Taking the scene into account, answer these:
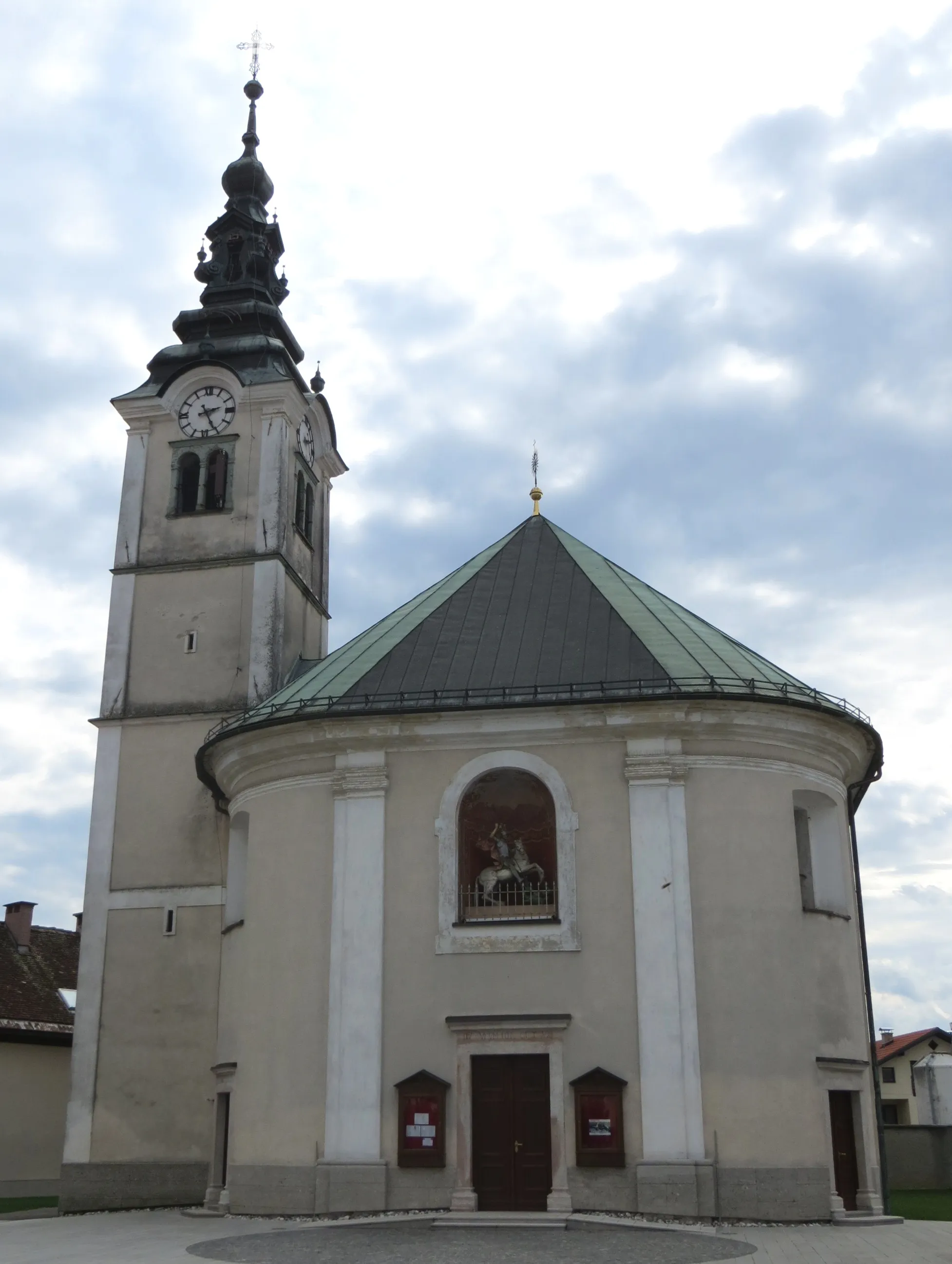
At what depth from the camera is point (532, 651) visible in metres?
22.6

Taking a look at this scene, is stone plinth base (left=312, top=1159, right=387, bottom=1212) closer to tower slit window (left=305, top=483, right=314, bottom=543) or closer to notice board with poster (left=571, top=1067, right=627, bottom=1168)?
notice board with poster (left=571, top=1067, right=627, bottom=1168)

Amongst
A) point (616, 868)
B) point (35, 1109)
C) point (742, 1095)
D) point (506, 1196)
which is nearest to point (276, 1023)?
point (506, 1196)

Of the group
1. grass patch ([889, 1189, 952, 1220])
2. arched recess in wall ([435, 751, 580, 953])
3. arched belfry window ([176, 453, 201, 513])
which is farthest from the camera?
arched belfry window ([176, 453, 201, 513])

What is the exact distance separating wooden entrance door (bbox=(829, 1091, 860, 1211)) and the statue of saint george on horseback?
5551 mm

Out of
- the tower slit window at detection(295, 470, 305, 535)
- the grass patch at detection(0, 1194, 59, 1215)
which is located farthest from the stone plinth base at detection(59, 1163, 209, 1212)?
the tower slit window at detection(295, 470, 305, 535)

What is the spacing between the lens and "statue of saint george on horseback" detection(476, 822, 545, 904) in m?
20.9

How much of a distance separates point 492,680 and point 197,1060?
9916mm

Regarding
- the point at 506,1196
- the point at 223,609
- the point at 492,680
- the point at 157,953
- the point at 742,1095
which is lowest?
the point at 506,1196

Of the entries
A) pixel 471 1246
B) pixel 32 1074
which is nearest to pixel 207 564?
pixel 32 1074

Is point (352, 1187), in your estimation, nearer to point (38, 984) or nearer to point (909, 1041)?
point (38, 984)

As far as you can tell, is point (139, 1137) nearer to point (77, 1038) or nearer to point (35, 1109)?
point (77, 1038)

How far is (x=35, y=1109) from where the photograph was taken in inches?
1280

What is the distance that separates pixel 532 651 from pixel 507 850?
3466 mm

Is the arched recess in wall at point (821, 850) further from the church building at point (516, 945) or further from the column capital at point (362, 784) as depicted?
the column capital at point (362, 784)
